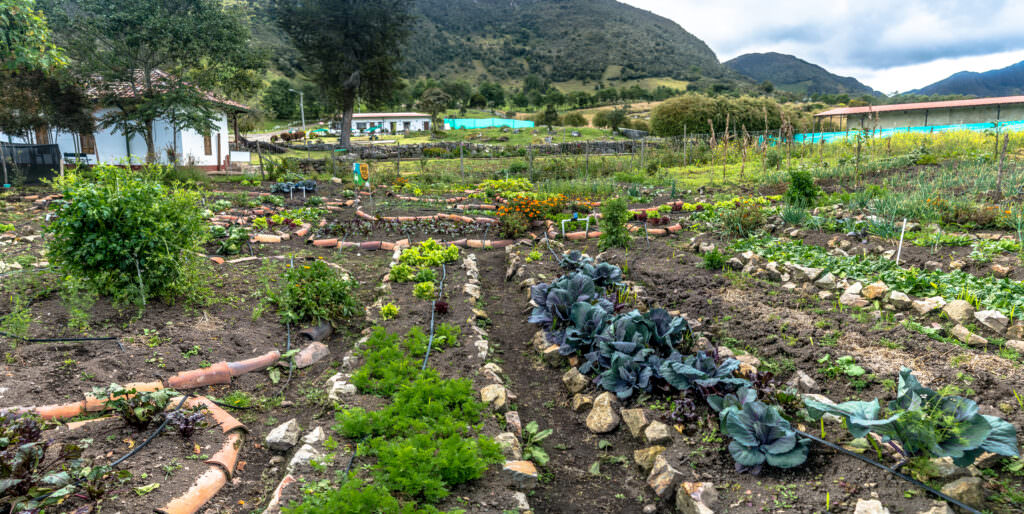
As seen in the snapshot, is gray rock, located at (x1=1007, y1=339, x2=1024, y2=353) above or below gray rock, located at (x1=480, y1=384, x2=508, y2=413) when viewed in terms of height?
above

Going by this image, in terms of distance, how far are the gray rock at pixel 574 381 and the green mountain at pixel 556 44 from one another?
3321 inches

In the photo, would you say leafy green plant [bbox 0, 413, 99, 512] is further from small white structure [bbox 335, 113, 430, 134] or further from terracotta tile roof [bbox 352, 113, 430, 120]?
terracotta tile roof [bbox 352, 113, 430, 120]

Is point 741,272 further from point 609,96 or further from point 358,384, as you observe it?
point 609,96

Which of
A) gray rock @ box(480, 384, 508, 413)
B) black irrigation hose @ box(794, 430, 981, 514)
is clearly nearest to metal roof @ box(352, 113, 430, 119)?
gray rock @ box(480, 384, 508, 413)

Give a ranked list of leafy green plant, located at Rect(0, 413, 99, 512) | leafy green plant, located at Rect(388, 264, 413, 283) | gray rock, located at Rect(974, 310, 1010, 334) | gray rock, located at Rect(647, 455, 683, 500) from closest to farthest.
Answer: leafy green plant, located at Rect(0, 413, 99, 512), gray rock, located at Rect(647, 455, 683, 500), gray rock, located at Rect(974, 310, 1010, 334), leafy green plant, located at Rect(388, 264, 413, 283)

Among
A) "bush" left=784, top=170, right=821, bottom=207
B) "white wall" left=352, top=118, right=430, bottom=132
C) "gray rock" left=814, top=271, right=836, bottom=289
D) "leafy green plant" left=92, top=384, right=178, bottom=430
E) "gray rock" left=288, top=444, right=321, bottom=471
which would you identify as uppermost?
"white wall" left=352, top=118, right=430, bottom=132

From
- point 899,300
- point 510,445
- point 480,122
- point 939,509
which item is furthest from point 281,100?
point 939,509

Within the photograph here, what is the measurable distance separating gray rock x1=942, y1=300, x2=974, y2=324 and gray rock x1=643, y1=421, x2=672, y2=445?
8.79ft

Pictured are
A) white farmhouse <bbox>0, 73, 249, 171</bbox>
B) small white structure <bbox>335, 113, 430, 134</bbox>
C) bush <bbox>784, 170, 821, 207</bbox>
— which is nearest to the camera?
bush <bbox>784, 170, 821, 207</bbox>

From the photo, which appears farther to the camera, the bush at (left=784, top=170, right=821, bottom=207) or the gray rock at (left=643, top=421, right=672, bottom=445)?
the bush at (left=784, top=170, right=821, bottom=207)

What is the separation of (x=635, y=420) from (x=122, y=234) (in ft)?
15.5

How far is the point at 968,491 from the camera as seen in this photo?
2301 mm

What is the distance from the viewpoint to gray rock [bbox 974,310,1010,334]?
3816mm

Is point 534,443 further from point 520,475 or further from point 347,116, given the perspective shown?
point 347,116
